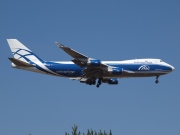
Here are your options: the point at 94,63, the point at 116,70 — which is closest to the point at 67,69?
the point at 94,63

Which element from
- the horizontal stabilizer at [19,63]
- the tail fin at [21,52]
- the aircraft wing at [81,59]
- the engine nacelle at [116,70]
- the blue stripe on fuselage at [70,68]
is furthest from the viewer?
the tail fin at [21,52]

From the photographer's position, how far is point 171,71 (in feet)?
311

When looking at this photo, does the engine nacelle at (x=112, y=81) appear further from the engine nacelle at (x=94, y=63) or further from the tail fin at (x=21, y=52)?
the tail fin at (x=21, y=52)

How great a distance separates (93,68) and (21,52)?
1585 centimetres

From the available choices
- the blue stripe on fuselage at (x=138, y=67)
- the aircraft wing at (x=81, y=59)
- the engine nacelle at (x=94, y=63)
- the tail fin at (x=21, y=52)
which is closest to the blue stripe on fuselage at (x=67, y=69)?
the tail fin at (x=21, y=52)

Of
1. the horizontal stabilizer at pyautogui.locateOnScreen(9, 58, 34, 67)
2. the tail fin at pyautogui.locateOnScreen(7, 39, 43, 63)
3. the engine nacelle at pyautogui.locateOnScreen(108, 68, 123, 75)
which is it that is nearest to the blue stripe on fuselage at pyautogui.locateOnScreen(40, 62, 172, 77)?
the engine nacelle at pyautogui.locateOnScreen(108, 68, 123, 75)

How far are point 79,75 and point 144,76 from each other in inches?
454

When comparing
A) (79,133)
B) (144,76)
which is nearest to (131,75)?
(144,76)

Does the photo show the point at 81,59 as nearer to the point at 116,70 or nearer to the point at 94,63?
the point at 94,63

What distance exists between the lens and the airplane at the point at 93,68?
3556 inches

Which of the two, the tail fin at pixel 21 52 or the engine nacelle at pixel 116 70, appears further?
the tail fin at pixel 21 52

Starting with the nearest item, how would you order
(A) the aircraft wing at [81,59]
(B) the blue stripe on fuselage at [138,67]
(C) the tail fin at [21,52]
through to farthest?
(A) the aircraft wing at [81,59], (B) the blue stripe on fuselage at [138,67], (C) the tail fin at [21,52]

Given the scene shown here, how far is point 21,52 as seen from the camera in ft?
325

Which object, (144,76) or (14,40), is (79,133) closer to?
(144,76)
